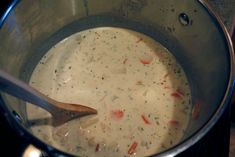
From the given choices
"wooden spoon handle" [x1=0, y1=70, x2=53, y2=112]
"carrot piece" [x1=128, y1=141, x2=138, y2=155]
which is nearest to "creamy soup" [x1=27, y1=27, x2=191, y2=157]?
"carrot piece" [x1=128, y1=141, x2=138, y2=155]

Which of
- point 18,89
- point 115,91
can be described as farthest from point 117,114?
point 18,89

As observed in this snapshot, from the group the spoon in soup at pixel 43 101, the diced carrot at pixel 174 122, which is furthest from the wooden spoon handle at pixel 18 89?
the diced carrot at pixel 174 122

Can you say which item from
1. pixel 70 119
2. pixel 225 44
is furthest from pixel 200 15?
pixel 70 119

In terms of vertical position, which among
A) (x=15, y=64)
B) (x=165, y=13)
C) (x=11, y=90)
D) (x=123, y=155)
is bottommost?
(x=123, y=155)

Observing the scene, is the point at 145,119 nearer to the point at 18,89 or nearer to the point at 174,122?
the point at 174,122

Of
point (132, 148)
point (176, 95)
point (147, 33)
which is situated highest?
point (147, 33)

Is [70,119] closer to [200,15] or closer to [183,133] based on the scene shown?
[183,133]
